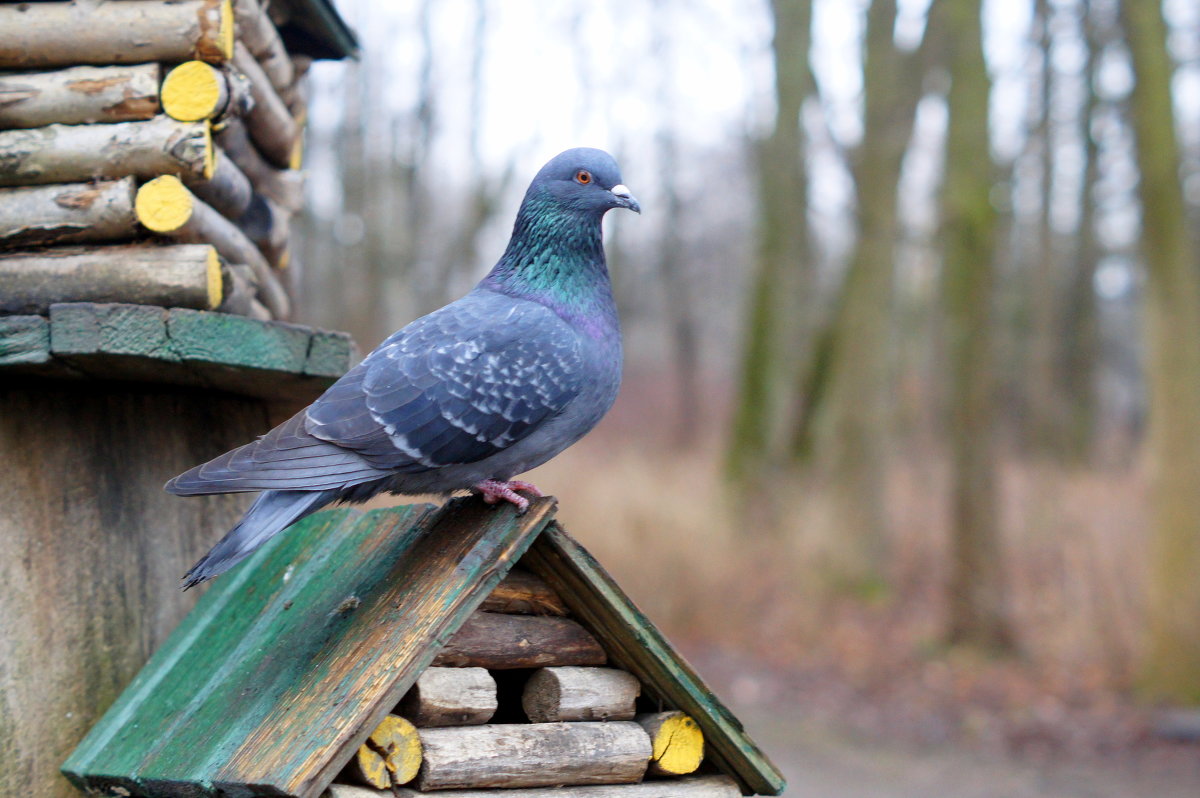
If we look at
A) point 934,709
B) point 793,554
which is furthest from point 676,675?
point 793,554

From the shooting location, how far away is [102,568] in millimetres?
3176

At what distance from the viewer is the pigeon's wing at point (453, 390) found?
2693 mm

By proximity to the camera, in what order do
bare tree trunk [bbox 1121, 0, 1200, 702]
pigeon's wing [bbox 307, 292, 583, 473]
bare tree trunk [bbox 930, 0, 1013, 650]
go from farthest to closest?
bare tree trunk [bbox 930, 0, 1013, 650]
bare tree trunk [bbox 1121, 0, 1200, 702]
pigeon's wing [bbox 307, 292, 583, 473]

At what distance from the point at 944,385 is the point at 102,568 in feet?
57.2

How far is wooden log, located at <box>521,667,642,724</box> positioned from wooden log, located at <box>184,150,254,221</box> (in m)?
1.60

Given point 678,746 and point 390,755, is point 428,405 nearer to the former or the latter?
point 390,755

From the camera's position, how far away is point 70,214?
295 cm

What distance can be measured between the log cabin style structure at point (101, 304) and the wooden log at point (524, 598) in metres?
0.78

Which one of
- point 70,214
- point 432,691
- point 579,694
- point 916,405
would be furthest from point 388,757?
point 916,405

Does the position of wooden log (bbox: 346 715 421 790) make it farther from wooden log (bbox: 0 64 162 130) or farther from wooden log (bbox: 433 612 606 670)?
wooden log (bbox: 0 64 162 130)

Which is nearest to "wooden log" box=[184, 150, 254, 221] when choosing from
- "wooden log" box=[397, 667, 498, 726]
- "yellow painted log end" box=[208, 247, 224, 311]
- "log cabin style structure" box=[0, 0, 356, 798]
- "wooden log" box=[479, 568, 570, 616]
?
"log cabin style structure" box=[0, 0, 356, 798]

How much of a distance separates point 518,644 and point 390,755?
1.44ft

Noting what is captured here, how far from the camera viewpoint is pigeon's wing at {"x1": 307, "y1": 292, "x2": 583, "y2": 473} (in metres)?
2.69

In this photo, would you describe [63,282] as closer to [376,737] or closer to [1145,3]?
[376,737]
